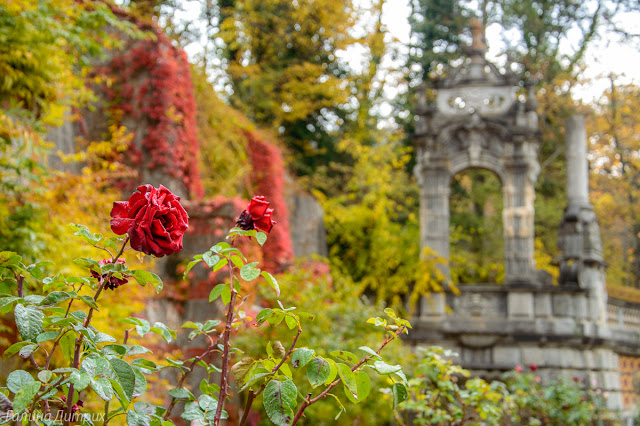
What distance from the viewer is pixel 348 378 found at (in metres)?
1.83

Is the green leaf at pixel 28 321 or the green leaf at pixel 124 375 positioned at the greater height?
the green leaf at pixel 28 321

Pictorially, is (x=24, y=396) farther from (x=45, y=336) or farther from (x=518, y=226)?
(x=518, y=226)

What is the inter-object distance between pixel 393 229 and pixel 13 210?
32.0 feet

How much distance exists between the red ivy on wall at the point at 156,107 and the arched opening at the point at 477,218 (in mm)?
9383

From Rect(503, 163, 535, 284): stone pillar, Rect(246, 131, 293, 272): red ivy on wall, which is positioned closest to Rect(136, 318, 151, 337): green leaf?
Rect(246, 131, 293, 272): red ivy on wall

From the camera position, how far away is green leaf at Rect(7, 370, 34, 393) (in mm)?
1672

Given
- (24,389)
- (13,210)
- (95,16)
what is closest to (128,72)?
(95,16)

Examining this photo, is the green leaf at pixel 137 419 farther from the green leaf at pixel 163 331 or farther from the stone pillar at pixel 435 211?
the stone pillar at pixel 435 211

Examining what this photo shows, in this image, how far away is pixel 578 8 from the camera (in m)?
20.0

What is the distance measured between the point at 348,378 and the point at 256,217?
572mm

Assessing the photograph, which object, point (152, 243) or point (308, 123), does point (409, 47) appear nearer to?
point (308, 123)

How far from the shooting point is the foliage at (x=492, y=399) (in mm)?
4148

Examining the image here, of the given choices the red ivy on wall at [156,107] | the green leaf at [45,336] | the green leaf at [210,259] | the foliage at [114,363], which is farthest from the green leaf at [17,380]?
the red ivy on wall at [156,107]

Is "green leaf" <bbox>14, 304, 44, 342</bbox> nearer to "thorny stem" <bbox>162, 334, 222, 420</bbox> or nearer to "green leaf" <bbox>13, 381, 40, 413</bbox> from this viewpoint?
"green leaf" <bbox>13, 381, 40, 413</bbox>
